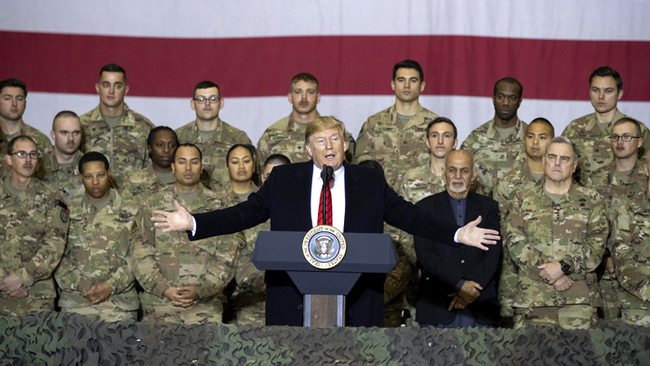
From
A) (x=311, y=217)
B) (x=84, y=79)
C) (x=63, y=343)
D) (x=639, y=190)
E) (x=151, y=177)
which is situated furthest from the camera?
(x=84, y=79)

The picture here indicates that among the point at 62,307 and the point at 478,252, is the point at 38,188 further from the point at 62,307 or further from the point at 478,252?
the point at 478,252

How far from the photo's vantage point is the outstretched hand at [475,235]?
7.60 feet

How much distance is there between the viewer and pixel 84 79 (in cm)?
588

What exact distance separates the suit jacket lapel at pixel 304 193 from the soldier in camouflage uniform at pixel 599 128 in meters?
2.76

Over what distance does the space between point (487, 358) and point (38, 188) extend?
3.51m

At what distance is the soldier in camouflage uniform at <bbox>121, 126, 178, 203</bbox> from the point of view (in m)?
4.61

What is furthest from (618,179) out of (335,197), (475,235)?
(335,197)

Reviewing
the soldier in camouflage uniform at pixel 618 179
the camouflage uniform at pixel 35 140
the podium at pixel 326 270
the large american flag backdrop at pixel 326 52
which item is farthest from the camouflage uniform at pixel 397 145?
the podium at pixel 326 270

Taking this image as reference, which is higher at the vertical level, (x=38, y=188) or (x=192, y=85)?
(x=192, y=85)

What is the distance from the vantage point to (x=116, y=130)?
5094mm

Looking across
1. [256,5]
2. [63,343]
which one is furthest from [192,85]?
[63,343]

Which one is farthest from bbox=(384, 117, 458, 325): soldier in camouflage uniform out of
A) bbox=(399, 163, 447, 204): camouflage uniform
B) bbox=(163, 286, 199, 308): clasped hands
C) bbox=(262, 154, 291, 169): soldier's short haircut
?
bbox=(163, 286, 199, 308): clasped hands

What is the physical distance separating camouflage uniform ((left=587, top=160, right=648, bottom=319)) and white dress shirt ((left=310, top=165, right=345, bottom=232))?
6.61 ft

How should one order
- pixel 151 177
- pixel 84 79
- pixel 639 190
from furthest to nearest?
pixel 84 79, pixel 151 177, pixel 639 190
